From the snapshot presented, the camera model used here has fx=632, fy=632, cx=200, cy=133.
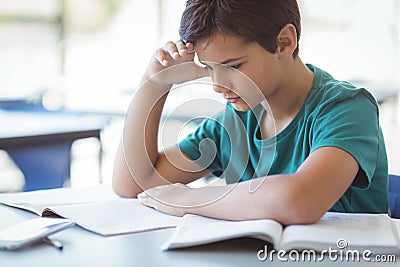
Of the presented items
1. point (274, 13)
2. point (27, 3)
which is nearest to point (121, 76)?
point (27, 3)

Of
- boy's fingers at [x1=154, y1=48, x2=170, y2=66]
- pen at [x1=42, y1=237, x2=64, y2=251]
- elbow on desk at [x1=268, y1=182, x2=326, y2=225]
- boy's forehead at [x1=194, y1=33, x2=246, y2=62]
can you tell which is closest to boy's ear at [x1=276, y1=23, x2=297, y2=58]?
boy's forehead at [x1=194, y1=33, x2=246, y2=62]

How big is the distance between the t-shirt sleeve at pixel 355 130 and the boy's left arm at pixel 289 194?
0.08 ft

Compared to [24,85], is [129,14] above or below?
above

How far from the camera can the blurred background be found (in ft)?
14.0

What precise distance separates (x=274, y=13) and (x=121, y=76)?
12.0 ft

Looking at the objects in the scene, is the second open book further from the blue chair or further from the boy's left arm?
the blue chair

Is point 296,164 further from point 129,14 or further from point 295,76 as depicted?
point 129,14

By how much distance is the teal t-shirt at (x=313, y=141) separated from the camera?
1112mm

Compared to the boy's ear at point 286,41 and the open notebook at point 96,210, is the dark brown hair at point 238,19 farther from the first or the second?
the open notebook at point 96,210

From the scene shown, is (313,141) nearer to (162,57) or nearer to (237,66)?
(237,66)

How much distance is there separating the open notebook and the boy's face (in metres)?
0.27

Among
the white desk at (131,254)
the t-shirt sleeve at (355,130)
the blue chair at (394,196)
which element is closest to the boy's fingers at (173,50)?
the t-shirt sleeve at (355,130)

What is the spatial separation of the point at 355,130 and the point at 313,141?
91mm

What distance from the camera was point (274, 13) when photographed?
1206 mm
